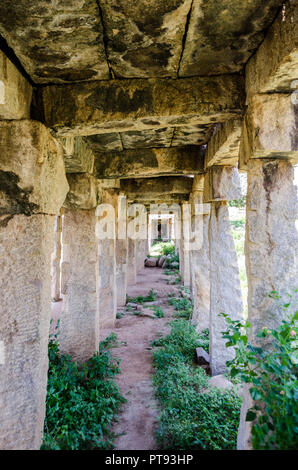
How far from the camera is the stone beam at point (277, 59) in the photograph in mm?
1483

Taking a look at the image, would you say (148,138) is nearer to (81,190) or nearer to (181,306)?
(81,190)

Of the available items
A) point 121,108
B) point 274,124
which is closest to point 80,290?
point 121,108

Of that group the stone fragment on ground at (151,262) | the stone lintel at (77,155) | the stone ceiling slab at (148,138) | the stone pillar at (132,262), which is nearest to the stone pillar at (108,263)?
the stone lintel at (77,155)

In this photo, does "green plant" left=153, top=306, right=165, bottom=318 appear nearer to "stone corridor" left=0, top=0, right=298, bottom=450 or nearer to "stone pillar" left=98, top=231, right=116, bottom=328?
"stone pillar" left=98, top=231, right=116, bottom=328

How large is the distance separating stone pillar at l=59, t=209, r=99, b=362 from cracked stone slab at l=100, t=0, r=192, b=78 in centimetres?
252

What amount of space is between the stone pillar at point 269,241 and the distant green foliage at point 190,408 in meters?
0.72

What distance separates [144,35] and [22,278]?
1.90 meters

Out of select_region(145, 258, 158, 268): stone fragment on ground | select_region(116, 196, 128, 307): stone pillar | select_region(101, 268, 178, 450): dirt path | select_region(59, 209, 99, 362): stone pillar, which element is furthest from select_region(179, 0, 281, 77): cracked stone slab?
select_region(145, 258, 158, 268): stone fragment on ground

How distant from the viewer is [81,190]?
3.96 meters

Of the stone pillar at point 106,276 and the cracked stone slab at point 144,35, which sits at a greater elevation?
the cracked stone slab at point 144,35

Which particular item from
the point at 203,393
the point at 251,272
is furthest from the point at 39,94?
the point at 203,393

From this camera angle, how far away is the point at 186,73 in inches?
83.2

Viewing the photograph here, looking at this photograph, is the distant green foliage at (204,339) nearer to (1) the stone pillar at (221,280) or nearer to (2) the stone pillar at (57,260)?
Result: (1) the stone pillar at (221,280)
